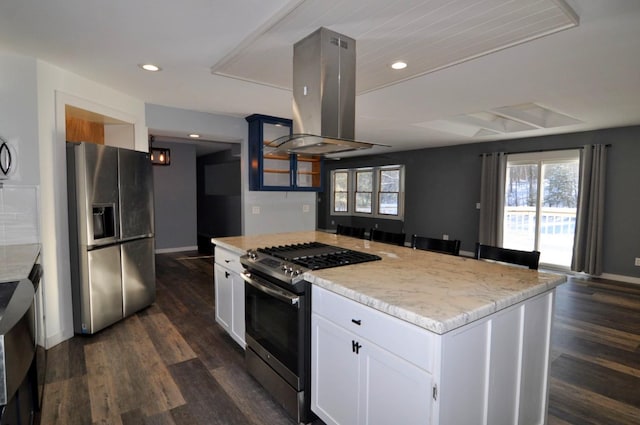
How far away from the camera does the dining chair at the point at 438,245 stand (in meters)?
2.67

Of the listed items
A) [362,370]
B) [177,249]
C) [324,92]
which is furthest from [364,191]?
[362,370]

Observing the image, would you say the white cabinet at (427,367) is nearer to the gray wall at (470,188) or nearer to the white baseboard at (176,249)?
the gray wall at (470,188)

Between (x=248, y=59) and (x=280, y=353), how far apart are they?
83.6 inches

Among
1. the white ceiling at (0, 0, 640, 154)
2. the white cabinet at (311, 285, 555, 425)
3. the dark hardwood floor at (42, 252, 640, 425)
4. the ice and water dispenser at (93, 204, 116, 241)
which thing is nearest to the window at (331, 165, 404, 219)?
the white ceiling at (0, 0, 640, 154)

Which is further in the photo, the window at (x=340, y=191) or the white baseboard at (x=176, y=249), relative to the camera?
the window at (x=340, y=191)

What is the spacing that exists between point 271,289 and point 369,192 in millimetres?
7843

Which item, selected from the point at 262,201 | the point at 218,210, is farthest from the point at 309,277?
the point at 218,210

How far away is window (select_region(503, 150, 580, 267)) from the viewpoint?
5801 mm

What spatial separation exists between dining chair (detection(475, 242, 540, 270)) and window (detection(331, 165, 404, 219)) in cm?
623

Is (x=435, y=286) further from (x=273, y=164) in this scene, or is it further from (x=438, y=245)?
(x=273, y=164)

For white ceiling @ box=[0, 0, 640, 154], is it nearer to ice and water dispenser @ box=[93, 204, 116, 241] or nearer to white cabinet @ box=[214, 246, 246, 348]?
ice and water dispenser @ box=[93, 204, 116, 241]

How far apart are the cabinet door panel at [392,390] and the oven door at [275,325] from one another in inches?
18.8

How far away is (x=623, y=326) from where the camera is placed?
3.42 metres

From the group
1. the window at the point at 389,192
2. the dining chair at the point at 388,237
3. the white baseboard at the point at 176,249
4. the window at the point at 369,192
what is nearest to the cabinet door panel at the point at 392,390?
the dining chair at the point at 388,237
